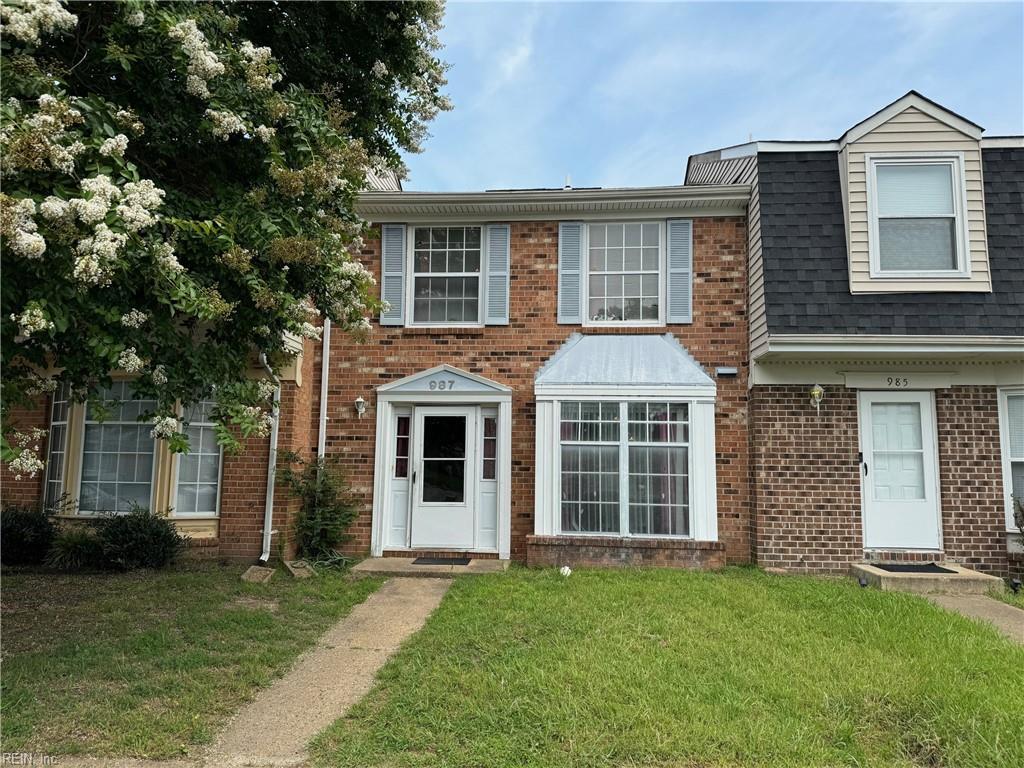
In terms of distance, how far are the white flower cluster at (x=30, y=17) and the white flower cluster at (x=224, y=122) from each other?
2.94ft

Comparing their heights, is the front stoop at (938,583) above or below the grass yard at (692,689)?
above

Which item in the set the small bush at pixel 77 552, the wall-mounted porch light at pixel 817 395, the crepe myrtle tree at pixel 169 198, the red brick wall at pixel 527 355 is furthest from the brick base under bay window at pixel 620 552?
the small bush at pixel 77 552

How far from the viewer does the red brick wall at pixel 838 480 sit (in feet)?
26.4

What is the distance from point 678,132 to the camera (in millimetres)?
13867

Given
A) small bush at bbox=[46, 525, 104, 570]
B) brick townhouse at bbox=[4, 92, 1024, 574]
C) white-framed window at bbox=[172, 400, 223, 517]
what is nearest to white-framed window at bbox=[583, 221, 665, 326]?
brick townhouse at bbox=[4, 92, 1024, 574]

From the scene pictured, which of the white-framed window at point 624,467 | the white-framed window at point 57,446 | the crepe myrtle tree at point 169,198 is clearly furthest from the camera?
the white-framed window at point 57,446

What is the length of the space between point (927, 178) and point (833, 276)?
5.99ft

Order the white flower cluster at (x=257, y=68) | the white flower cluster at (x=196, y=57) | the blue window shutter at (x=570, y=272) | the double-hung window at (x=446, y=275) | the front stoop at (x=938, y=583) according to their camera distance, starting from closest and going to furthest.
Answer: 1. the white flower cluster at (x=196, y=57)
2. the white flower cluster at (x=257, y=68)
3. the front stoop at (x=938, y=583)
4. the blue window shutter at (x=570, y=272)
5. the double-hung window at (x=446, y=275)

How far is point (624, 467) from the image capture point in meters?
8.56

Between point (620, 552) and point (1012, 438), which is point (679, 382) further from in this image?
point (1012, 438)

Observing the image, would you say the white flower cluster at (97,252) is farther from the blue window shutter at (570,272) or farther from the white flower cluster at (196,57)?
the blue window shutter at (570,272)

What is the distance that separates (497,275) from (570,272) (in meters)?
1.04

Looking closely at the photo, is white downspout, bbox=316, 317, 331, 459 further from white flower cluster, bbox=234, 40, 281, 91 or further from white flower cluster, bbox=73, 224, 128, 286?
white flower cluster, bbox=73, 224, 128, 286

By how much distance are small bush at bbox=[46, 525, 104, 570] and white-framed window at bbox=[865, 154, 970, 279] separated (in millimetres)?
10286
